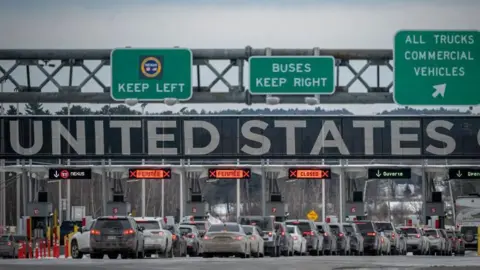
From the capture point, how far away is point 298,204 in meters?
121

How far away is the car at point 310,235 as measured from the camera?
163 ft

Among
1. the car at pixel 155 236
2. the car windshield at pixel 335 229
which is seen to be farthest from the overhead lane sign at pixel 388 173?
the car at pixel 155 236

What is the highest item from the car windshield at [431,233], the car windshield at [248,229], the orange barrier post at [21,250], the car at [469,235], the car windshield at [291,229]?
the car windshield at [248,229]

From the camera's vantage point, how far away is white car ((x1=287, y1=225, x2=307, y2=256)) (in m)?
48.9

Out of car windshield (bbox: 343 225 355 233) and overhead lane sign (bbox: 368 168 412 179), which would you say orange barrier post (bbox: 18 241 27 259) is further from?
overhead lane sign (bbox: 368 168 412 179)

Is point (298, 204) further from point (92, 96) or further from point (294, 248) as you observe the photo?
point (92, 96)

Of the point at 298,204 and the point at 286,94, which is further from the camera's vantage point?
the point at 298,204

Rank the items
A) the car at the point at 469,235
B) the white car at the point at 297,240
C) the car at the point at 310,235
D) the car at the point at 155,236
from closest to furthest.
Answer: the car at the point at 155,236 < the white car at the point at 297,240 < the car at the point at 310,235 < the car at the point at 469,235

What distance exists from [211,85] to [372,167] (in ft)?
83.2

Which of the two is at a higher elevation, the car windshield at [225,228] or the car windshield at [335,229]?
the car windshield at [225,228]

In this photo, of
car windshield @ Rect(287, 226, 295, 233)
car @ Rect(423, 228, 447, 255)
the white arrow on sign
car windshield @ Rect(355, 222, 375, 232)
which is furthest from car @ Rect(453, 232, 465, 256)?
the white arrow on sign

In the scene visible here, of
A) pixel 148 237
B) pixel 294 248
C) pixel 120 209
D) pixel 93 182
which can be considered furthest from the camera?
pixel 93 182

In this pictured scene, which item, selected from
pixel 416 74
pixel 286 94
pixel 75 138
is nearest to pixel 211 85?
pixel 286 94

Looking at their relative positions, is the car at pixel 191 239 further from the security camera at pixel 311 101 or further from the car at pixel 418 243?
the car at pixel 418 243
